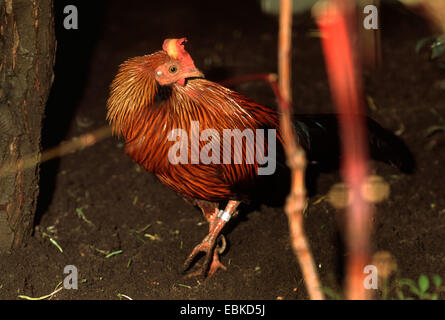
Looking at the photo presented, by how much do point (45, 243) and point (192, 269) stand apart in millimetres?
950

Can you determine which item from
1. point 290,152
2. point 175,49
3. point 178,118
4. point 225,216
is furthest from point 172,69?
point 290,152

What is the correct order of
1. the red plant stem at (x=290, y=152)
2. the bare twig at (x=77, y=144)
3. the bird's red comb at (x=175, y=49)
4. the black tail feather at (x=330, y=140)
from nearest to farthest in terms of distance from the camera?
1. the red plant stem at (x=290, y=152)
2. the bird's red comb at (x=175, y=49)
3. the black tail feather at (x=330, y=140)
4. the bare twig at (x=77, y=144)

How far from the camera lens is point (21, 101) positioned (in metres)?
3.35

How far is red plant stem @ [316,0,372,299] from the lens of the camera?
5.86ft

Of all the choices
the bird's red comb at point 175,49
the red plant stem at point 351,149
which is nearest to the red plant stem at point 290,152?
the red plant stem at point 351,149

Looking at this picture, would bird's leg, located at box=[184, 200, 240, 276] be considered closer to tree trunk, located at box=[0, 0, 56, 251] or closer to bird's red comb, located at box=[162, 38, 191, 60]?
bird's red comb, located at box=[162, 38, 191, 60]

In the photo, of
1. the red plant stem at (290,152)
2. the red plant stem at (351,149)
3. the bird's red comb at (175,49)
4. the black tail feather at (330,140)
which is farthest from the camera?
the black tail feather at (330,140)

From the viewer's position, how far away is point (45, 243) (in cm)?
366

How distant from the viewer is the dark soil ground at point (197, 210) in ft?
11.0

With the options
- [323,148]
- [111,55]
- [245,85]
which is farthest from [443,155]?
[111,55]

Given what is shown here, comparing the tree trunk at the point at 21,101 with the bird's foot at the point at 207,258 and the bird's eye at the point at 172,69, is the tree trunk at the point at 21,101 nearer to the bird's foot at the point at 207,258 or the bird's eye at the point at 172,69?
the bird's eye at the point at 172,69

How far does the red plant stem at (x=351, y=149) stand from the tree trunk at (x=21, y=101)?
1.59 m

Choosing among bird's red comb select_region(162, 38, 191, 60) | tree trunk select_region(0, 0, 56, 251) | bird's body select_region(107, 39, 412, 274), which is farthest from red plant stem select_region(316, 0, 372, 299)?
tree trunk select_region(0, 0, 56, 251)

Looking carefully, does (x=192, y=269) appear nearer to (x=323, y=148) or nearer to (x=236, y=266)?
(x=236, y=266)
